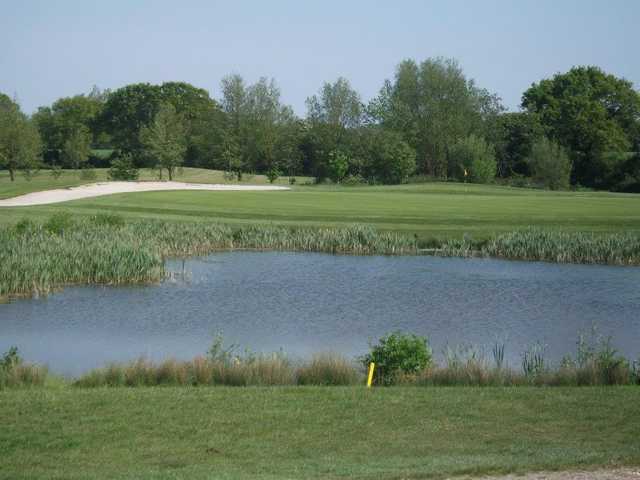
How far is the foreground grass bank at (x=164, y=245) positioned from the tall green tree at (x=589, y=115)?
4093 centimetres

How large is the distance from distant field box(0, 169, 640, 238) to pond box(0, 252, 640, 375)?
6453 millimetres

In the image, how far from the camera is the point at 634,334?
59.2 feet

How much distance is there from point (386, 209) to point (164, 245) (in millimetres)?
12875

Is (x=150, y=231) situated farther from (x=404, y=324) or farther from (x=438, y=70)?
(x=438, y=70)

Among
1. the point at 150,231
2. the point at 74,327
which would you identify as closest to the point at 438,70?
the point at 150,231

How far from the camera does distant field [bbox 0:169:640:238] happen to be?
34653 mm

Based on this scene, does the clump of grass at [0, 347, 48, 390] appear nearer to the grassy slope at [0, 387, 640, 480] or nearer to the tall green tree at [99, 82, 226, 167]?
the grassy slope at [0, 387, 640, 480]

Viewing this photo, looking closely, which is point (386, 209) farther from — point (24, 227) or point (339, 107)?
point (339, 107)

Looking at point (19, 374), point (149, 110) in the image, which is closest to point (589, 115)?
point (149, 110)

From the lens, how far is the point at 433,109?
256 ft

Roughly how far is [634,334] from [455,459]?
36.8 ft

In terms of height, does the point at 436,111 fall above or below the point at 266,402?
above

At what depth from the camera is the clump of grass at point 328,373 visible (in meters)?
12.5

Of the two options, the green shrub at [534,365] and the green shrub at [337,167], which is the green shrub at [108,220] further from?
the green shrub at [337,167]
